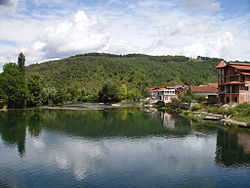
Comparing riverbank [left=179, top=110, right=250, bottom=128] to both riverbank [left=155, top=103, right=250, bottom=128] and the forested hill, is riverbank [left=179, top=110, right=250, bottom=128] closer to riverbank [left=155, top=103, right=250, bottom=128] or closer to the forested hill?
riverbank [left=155, top=103, right=250, bottom=128]

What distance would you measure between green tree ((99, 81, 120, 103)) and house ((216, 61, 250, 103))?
1865 inches

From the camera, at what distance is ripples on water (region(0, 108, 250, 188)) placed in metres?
19.8

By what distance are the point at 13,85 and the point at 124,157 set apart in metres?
54.1

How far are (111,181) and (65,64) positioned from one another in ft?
485

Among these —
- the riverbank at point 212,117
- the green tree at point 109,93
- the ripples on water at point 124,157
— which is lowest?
the ripples on water at point 124,157

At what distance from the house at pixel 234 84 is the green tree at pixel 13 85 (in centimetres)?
5215

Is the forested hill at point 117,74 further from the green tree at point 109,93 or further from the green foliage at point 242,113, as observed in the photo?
the green foliage at point 242,113

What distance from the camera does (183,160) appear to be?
81.1 feet

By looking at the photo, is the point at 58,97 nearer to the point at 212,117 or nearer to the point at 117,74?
the point at 117,74

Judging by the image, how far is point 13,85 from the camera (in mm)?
69250

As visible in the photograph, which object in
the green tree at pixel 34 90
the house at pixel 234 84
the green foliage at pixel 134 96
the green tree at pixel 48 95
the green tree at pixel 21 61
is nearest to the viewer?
the house at pixel 234 84

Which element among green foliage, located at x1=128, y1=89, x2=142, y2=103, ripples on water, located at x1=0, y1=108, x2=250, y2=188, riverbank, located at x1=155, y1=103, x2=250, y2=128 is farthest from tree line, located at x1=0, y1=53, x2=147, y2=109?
riverbank, located at x1=155, y1=103, x2=250, y2=128

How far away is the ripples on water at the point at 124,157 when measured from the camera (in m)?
19.8

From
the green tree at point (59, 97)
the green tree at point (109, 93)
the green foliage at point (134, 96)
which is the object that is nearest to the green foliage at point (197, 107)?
the green tree at point (109, 93)
